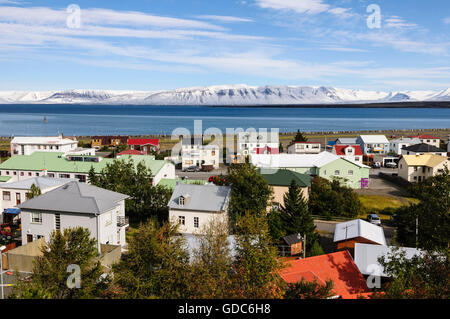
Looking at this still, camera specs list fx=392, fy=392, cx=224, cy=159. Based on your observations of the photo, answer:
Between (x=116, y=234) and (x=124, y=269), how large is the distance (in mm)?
10772

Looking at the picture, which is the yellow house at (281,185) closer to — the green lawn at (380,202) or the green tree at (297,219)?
the green tree at (297,219)

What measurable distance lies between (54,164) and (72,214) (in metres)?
19.7

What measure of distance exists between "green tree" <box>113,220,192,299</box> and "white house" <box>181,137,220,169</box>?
38509 millimetres

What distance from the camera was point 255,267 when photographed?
12.2 m

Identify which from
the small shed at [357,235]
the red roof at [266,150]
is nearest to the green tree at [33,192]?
the small shed at [357,235]

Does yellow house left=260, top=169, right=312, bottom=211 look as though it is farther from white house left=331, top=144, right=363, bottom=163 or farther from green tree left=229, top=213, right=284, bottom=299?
white house left=331, top=144, right=363, bottom=163

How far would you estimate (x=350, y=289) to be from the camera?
Answer: 54.6 ft

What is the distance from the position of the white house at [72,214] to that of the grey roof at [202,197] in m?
4.33

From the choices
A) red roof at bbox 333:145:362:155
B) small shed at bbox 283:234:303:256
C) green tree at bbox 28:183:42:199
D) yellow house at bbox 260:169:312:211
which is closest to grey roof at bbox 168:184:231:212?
small shed at bbox 283:234:303:256

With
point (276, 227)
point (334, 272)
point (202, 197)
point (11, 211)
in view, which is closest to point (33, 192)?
point (11, 211)

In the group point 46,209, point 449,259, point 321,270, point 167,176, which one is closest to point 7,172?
point 167,176

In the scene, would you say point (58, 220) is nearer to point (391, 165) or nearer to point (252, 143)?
point (252, 143)
